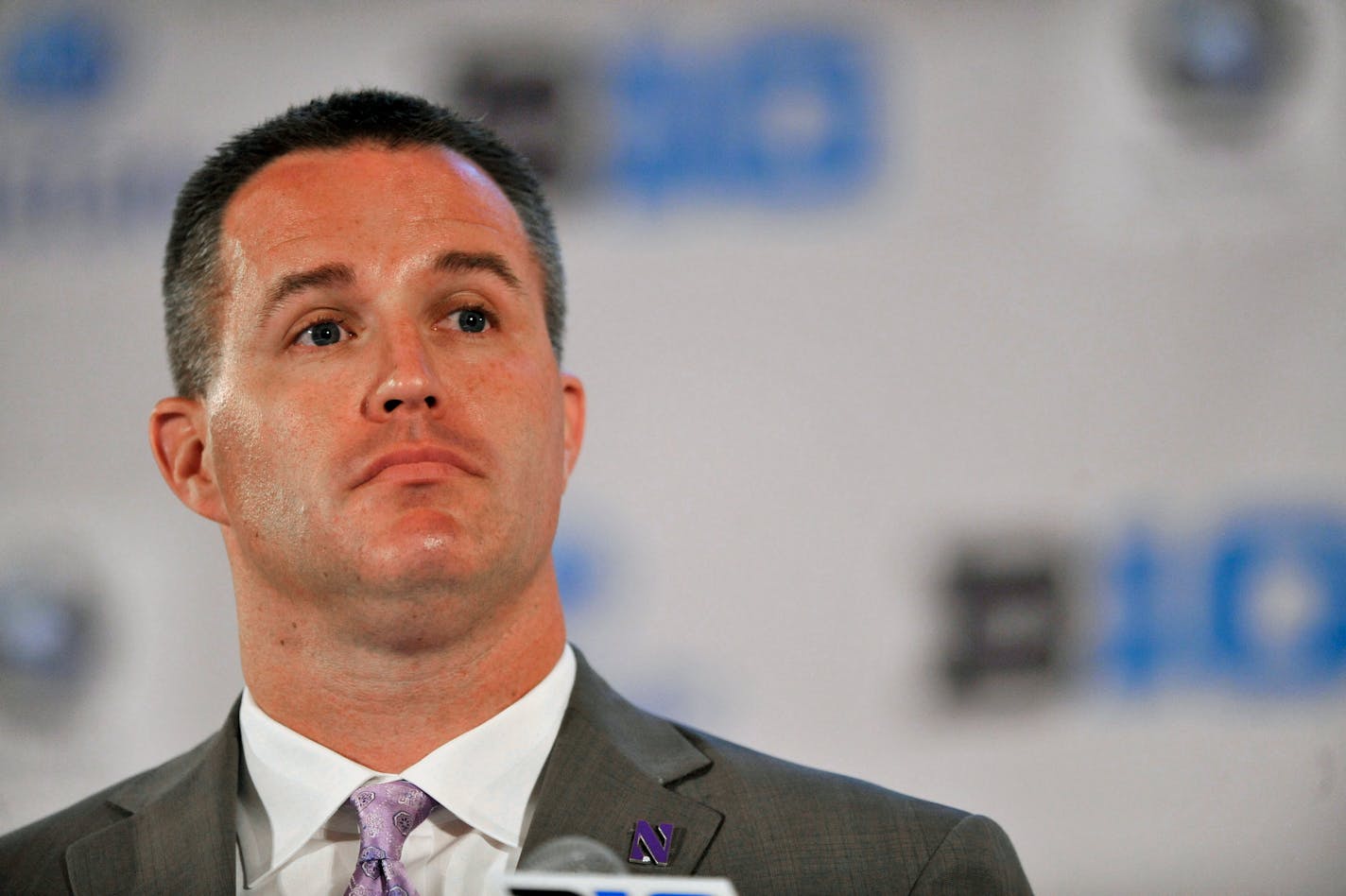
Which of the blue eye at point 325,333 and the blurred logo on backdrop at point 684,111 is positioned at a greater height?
the blurred logo on backdrop at point 684,111

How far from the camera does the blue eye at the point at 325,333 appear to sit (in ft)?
7.36

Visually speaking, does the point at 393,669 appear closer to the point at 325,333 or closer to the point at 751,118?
the point at 325,333

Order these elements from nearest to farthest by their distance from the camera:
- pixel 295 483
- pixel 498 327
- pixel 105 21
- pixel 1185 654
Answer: pixel 295 483, pixel 498 327, pixel 1185 654, pixel 105 21

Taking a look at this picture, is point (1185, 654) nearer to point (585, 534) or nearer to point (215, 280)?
point (585, 534)

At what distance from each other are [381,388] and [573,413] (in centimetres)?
54

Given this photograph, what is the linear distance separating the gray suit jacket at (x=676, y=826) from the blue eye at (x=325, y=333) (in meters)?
0.64

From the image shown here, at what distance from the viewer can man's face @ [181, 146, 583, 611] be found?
212 cm

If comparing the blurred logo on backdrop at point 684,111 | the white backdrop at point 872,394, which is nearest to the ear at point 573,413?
the white backdrop at point 872,394

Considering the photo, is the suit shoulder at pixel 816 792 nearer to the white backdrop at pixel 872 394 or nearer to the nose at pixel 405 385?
the nose at pixel 405 385

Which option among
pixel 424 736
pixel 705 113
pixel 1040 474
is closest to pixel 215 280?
pixel 424 736

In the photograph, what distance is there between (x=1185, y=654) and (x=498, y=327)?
224cm

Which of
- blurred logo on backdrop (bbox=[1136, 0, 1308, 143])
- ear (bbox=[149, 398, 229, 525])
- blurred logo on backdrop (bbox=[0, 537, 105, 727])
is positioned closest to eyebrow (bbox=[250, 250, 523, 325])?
ear (bbox=[149, 398, 229, 525])

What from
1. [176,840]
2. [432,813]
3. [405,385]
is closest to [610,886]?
[432,813]

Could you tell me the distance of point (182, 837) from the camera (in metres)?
2.23
